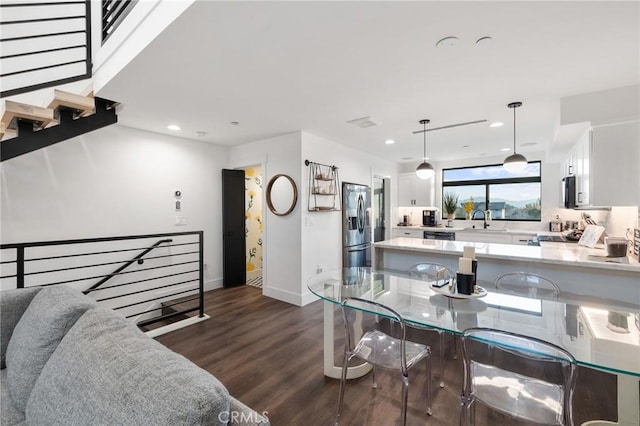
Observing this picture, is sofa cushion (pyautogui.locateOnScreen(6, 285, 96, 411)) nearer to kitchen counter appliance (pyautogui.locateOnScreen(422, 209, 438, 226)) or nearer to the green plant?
kitchen counter appliance (pyautogui.locateOnScreen(422, 209, 438, 226))

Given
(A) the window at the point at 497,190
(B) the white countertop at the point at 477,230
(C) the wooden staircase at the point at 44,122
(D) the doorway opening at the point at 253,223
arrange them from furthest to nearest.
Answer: (A) the window at the point at 497,190 → (D) the doorway opening at the point at 253,223 → (B) the white countertop at the point at 477,230 → (C) the wooden staircase at the point at 44,122

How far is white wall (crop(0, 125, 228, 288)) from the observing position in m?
3.03

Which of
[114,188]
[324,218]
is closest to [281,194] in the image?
[324,218]

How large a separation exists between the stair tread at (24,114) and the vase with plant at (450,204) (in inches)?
263

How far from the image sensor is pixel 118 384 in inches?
34.3

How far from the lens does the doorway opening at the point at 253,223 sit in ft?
18.1

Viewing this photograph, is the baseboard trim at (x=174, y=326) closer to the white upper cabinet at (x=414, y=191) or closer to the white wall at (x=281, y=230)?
the white wall at (x=281, y=230)

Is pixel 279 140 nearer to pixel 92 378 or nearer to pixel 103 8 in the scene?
pixel 103 8

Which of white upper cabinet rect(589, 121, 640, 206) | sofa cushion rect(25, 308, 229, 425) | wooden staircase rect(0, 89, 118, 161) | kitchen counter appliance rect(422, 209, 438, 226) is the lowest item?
sofa cushion rect(25, 308, 229, 425)

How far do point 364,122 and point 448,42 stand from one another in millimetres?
1722

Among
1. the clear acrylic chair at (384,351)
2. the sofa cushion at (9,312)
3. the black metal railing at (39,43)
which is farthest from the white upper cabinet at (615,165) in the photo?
the black metal railing at (39,43)

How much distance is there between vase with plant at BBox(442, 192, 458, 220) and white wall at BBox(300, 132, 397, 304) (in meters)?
2.30

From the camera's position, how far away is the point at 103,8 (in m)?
2.80

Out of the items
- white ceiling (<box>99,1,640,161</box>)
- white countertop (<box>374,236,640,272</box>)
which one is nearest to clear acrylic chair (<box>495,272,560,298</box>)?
white countertop (<box>374,236,640,272</box>)
